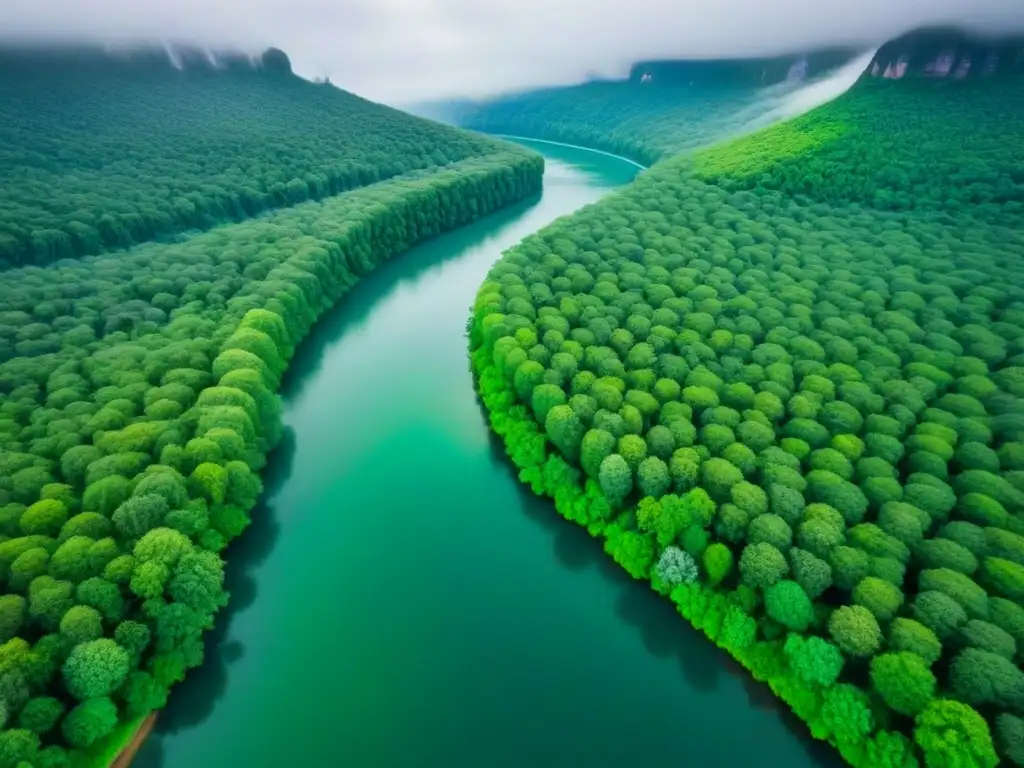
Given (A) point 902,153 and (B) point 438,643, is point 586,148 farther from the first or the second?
(B) point 438,643

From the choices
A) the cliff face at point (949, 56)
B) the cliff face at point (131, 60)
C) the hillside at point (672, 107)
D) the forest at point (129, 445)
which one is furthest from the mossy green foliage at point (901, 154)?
the cliff face at point (131, 60)

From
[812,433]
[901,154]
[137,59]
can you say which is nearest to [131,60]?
[137,59]

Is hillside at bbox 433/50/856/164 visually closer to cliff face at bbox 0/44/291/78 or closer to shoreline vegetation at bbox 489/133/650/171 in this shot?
shoreline vegetation at bbox 489/133/650/171

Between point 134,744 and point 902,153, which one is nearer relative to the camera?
point 134,744

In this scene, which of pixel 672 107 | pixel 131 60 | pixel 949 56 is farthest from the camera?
pixel 672 107

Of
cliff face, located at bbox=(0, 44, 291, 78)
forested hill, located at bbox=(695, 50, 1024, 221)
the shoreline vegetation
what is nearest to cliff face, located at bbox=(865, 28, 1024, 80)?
forested hill, located at bbox=(695, 50, 1024, 221)
